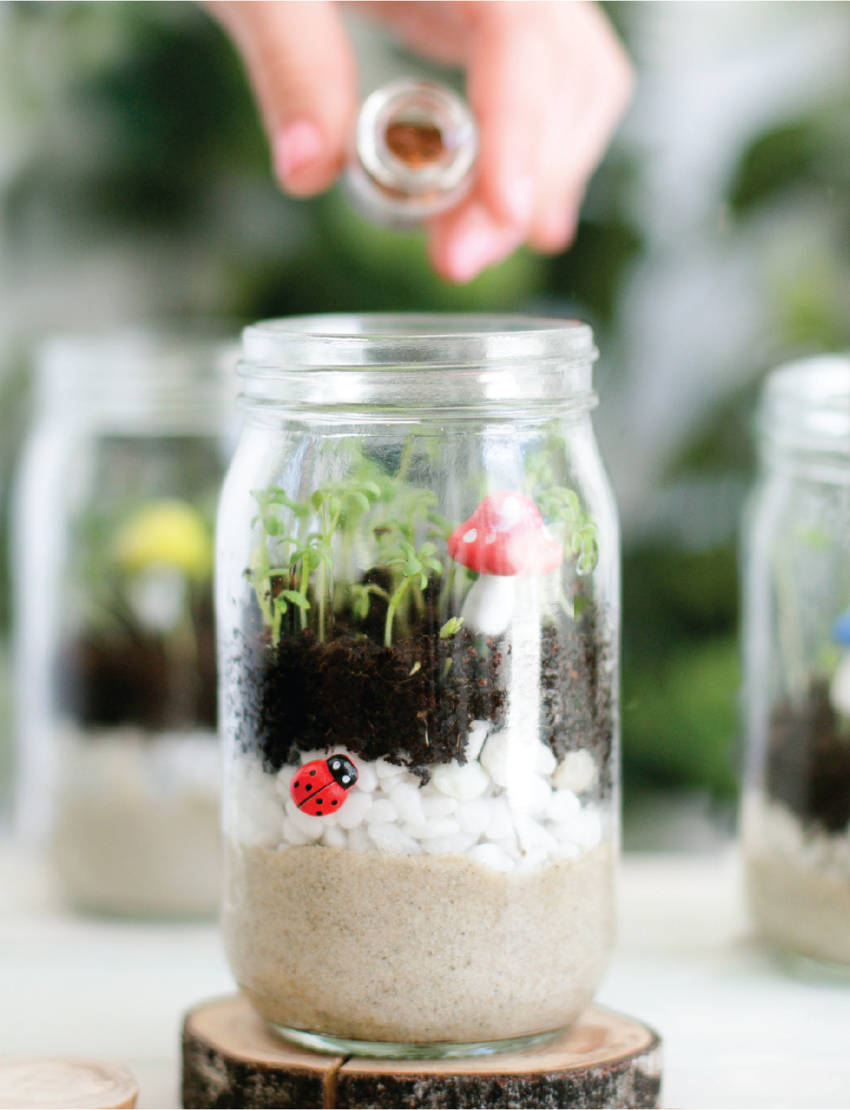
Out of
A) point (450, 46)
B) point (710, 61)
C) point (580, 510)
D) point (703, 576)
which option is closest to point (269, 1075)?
point (580, 510)

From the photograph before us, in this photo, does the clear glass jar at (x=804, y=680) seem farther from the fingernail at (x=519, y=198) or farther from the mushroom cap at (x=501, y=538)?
the mushroom cap at (x=501, y=538)

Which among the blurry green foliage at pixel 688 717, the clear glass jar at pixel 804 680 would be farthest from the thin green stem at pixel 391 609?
the blurry green foliage at pixel 688 717

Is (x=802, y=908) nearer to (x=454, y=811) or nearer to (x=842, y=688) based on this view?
(x=842, y=688)

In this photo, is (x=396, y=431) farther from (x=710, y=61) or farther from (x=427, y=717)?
(x=710, y=61)

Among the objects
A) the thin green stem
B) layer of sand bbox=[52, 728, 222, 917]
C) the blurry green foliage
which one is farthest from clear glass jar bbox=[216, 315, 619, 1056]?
the blurry green foliage

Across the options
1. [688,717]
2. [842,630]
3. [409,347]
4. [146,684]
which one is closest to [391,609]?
[409,347]

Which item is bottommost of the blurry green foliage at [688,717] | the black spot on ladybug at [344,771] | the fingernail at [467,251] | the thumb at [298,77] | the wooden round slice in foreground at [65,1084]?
the wooden round slice in foreground at [65,1084]

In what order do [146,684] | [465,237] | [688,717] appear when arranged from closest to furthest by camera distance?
[465,237] → [146,684] → [688,717]
